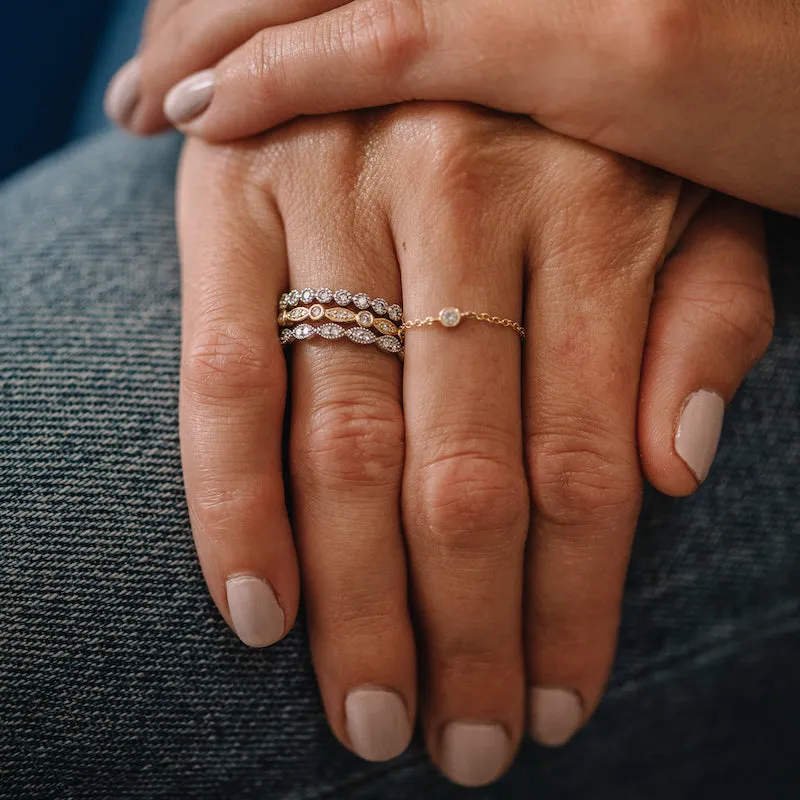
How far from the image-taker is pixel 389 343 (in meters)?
0.57

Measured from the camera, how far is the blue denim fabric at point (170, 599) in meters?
0.55

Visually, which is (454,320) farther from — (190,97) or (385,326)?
(190,97)

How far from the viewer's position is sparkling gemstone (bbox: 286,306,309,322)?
1.87 feet

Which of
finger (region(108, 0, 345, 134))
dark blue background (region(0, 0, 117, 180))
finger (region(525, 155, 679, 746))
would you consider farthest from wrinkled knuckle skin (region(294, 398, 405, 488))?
dark blue background (region(0, 0, 117, 180))

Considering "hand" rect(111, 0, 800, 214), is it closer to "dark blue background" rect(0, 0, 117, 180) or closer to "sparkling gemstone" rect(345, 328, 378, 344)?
"sparkling gemstone" rect(345, 328, 378, 344)

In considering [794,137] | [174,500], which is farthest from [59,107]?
[794,137]

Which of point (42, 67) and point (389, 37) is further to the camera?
point (42, 67)

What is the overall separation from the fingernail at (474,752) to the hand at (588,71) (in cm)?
43

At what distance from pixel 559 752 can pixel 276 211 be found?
53 centimetres

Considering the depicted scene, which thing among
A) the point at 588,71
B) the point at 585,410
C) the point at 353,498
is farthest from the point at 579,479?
the point at 588,71

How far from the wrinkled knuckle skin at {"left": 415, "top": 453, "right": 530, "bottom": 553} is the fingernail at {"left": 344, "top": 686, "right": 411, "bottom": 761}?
0.12 meters

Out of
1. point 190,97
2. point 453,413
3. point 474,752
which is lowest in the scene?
point 474,752

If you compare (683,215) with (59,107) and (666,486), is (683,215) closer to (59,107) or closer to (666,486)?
(666,486)

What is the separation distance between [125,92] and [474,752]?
64cm
